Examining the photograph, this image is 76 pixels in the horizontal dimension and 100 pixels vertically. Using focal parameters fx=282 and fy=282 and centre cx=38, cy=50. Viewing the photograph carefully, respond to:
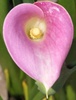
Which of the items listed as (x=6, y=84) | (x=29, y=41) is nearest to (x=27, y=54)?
(x=29, y=41)

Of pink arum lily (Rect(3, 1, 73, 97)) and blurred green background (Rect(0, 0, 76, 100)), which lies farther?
blurred green background (Rect(0, 0, 76, 100))

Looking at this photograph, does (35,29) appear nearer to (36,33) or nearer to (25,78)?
(36,33)

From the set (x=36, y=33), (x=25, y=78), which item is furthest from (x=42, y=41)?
(x=25, y=78)

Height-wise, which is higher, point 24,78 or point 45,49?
point 45,49

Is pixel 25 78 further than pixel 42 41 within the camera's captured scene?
Yes

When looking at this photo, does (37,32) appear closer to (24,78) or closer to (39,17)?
(39,17)
